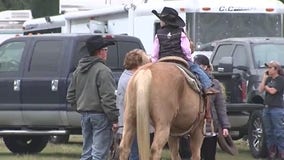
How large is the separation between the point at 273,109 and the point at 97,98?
498cm

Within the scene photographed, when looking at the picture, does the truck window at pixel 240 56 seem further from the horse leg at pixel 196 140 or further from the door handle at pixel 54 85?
the horse leg at pixel 196 140

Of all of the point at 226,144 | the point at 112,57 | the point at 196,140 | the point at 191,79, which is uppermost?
the point at 191,79

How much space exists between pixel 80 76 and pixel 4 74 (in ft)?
12.5

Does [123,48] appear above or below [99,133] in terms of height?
above

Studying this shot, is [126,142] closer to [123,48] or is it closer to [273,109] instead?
[123,48]

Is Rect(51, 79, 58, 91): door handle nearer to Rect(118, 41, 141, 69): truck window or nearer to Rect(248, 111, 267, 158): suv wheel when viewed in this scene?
Rect(118, 41, 141, 69): truck window

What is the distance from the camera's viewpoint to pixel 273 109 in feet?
49.3

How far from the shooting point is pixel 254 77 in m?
15.7

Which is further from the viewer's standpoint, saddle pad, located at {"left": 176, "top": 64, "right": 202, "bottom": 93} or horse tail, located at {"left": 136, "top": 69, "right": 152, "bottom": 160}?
saddle pad, located at {"left": 176, "top": 64, "right": 202, "bottom": 93}

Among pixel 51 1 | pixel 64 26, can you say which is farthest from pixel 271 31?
pixel 51 1

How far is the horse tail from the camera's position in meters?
10.0

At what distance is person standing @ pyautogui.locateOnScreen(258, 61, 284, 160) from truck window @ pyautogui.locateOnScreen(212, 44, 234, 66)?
1.82m

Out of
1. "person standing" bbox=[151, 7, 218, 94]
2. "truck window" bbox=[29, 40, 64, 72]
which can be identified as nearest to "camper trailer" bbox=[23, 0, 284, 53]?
"truck window" bbox=[29, 40, 64, 72]

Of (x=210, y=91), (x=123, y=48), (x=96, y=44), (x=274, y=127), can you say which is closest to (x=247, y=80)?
(x=274, y=127)
